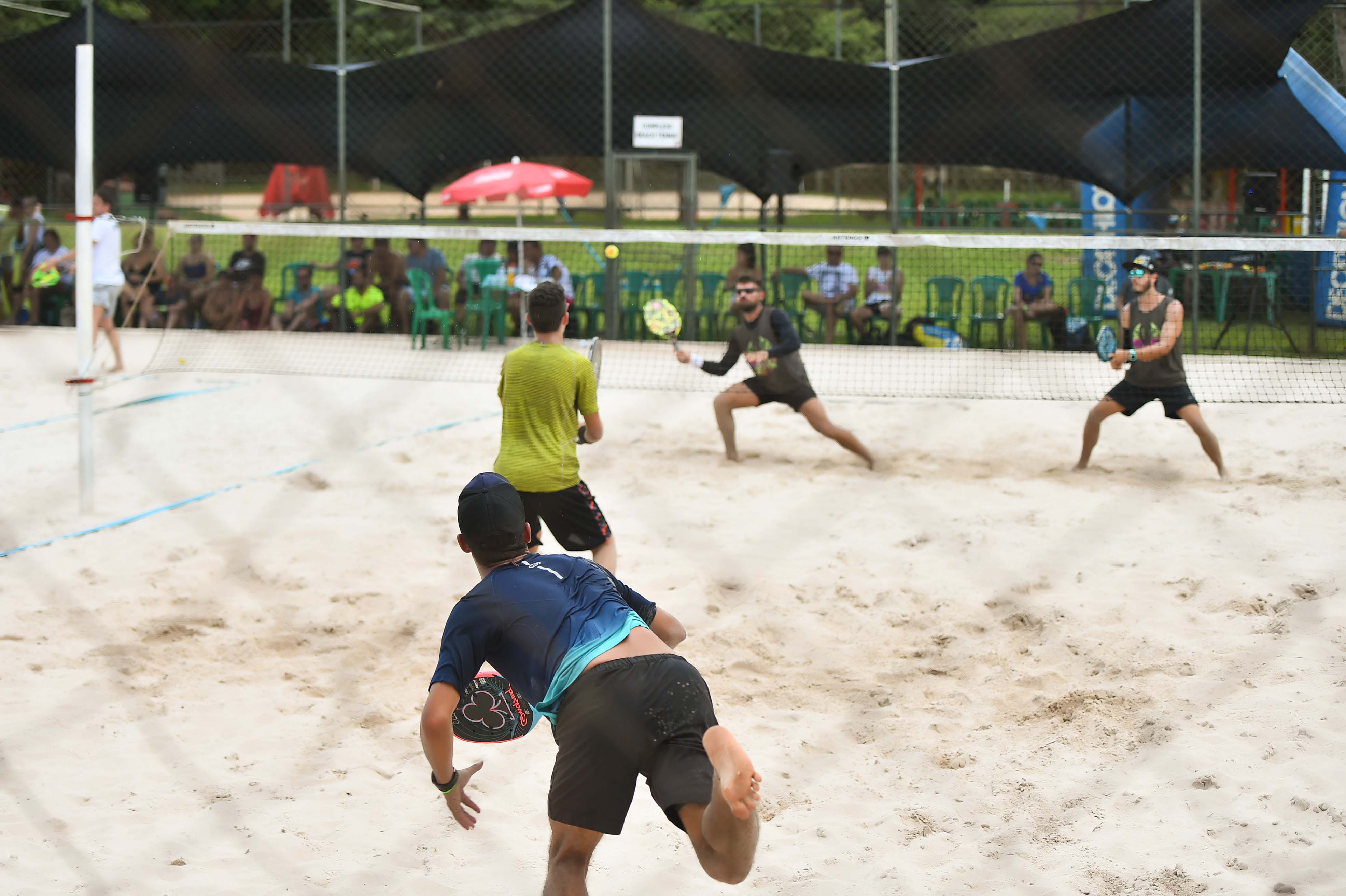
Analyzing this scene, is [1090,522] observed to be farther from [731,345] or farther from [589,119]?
[589,119]

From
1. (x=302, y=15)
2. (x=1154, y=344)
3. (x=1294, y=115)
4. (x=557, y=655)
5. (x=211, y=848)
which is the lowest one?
(x=211, y=848)

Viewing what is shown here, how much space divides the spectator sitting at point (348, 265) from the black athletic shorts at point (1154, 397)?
319 inches

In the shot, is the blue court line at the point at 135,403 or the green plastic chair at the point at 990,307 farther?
the green plastic chair at the point at 990,307

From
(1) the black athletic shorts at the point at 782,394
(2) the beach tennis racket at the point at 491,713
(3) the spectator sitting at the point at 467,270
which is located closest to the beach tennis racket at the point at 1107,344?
(1) the black athletic shorts at the point at 782,394

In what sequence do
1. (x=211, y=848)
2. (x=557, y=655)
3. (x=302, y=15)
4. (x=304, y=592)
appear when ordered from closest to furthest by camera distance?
(x=557, y=655), (x=211, y=848), (x=304, y=592), (x=302, y=15)

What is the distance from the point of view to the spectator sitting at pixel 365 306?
1305 centimetres

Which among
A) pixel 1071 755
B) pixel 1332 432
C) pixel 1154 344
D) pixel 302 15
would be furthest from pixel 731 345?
pixel 302 15

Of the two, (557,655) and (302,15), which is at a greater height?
(302,15)

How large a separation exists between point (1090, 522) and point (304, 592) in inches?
149

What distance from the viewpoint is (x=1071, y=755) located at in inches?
160

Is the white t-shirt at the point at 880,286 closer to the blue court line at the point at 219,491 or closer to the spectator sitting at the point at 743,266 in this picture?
the spectator sitting at the point at 743,266

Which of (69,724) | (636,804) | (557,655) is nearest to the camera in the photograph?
(557,655)

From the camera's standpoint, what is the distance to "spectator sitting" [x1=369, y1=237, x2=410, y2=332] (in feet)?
43.3

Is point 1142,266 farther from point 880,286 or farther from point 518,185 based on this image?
point 518,185
